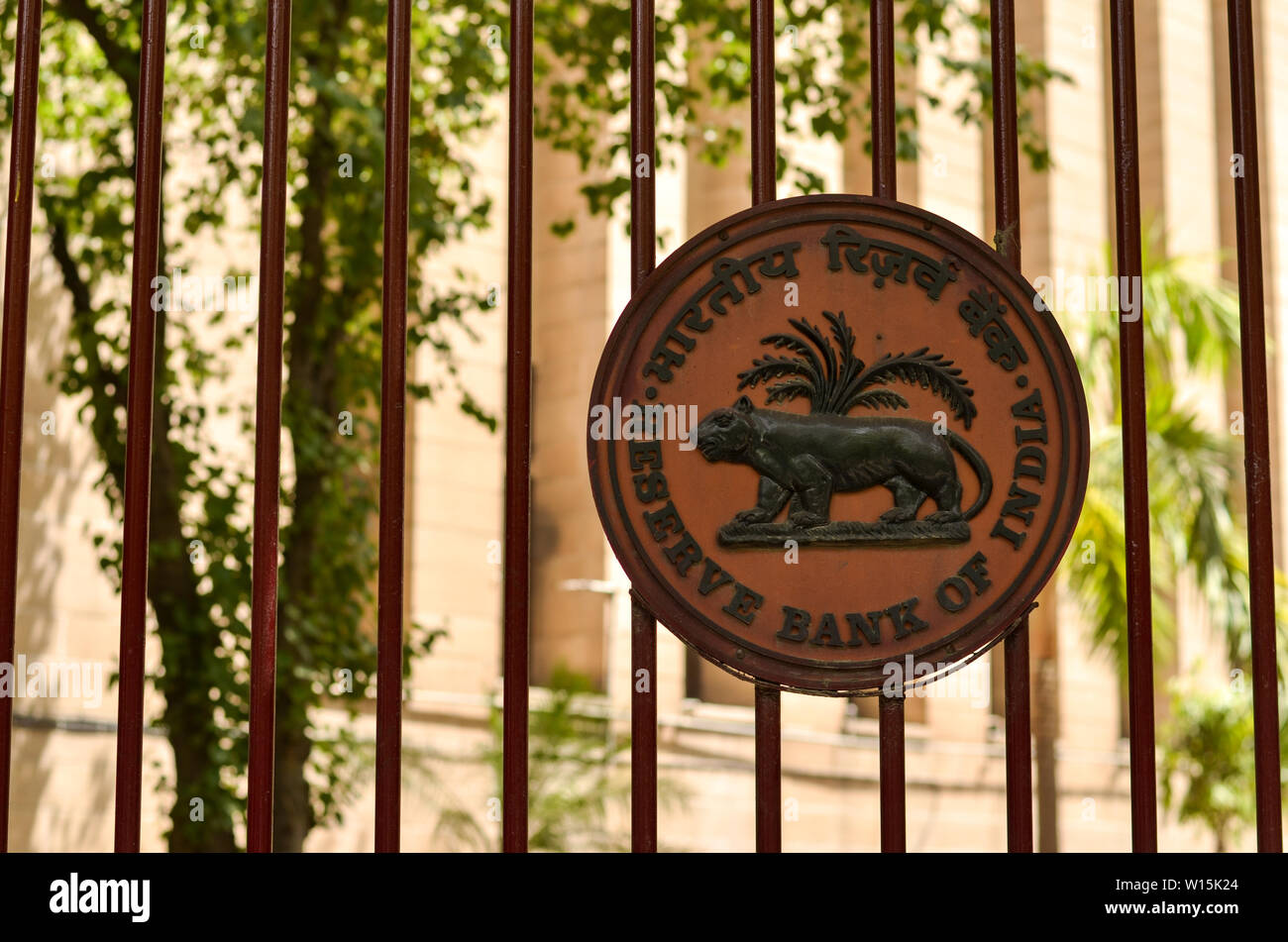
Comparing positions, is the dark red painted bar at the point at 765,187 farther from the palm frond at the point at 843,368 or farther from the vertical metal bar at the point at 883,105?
the palm frond at the point at 843,368

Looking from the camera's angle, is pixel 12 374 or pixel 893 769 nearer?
pixel 893 769

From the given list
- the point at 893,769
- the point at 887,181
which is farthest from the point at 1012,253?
the point at 893,769

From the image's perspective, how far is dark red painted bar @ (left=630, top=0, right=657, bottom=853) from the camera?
4.18 meters

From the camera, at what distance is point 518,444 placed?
4.26 m

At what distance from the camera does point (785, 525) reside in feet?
13.8

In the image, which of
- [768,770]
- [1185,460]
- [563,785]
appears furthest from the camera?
[563,785]

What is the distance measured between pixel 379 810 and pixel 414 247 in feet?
23.4

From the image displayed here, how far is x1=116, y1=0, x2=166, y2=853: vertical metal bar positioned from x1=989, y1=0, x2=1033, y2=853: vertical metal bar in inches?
80.0

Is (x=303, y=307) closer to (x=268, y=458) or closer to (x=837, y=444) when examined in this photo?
(x=268, y=458)

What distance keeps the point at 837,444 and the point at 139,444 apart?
167cm

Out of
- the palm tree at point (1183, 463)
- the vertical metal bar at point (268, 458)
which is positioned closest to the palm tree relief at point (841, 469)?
the vertical metal bar at point (268, 458)

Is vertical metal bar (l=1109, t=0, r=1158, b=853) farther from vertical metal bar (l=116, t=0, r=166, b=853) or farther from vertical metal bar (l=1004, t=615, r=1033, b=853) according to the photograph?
vertical metal bar (l=116, t=0, r=166, b=853)

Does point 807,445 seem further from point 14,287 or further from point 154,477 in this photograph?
point 154,477
